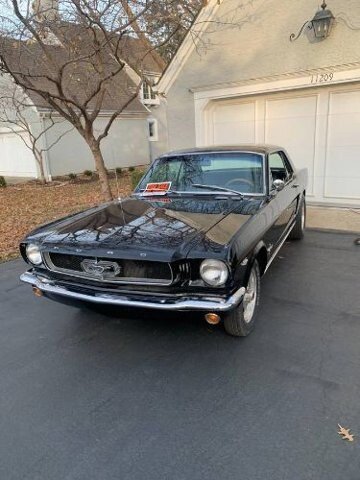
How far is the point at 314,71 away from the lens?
24.8 feet

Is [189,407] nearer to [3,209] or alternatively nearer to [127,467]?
[127,467]

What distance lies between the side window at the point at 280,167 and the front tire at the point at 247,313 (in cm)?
158

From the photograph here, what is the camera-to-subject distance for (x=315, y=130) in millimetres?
8094

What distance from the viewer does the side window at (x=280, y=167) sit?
183 inches

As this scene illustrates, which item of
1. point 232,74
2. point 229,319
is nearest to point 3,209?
point 232,74

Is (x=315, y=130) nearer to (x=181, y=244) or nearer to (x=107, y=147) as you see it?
(x=181, y=244)

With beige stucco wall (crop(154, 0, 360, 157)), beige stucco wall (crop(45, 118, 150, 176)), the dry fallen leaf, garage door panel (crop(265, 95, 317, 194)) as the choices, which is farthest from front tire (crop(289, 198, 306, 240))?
beige stucco wall (crop(45, 118, 150, 176))

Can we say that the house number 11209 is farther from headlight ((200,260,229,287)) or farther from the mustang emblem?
the mustang emblem

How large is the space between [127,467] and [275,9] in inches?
338

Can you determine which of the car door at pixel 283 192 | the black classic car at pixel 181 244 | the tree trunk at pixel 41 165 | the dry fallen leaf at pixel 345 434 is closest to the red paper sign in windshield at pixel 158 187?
the black classic car at pixel 181 244

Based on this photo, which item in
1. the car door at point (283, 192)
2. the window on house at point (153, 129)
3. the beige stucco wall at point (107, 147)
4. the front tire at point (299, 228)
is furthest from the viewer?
the window on house at point (153, 129)

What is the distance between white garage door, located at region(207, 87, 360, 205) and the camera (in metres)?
7.75

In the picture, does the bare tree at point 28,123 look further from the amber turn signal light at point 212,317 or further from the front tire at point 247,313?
the amber turn signal light at point 212,317

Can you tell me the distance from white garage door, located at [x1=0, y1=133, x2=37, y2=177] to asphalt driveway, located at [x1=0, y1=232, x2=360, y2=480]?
48.7 feet
